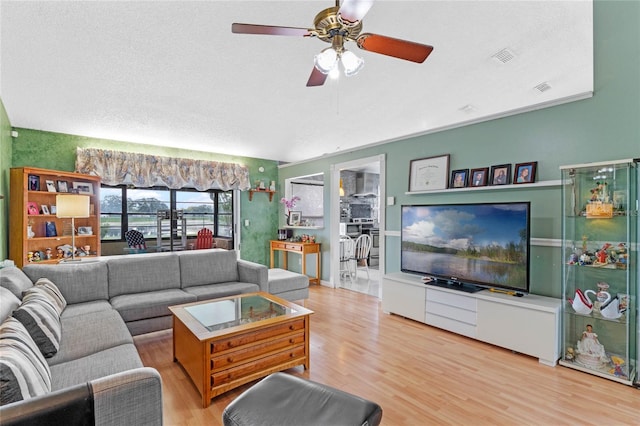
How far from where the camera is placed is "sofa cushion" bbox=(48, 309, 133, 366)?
197 centimetres

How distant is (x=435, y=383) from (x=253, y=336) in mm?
1428

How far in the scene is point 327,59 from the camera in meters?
1.89

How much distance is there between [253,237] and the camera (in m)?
6.52

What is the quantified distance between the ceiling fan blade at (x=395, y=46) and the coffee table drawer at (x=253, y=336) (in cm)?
206

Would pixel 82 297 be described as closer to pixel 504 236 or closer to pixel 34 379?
pixel 34 379

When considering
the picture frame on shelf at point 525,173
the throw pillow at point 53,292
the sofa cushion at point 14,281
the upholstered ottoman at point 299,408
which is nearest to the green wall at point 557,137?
the picture frame on shelf at point 525,173

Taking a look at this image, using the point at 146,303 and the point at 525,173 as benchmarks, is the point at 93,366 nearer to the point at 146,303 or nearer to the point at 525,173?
the point at 146,303

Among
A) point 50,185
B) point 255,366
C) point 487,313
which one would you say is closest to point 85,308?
point 255,366

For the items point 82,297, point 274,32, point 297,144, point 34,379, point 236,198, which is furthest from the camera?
point 236,198

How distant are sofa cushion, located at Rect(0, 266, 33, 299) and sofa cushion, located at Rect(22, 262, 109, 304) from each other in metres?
0.22

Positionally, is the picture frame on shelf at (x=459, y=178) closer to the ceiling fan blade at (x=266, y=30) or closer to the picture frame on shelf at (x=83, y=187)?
the ceiling fan blade at (x=266, y=30)

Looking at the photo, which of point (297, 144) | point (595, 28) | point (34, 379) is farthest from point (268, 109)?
point (34, 379)

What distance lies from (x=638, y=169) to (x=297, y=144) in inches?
178

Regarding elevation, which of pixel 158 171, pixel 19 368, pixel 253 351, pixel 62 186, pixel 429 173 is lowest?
pixel 253 351
